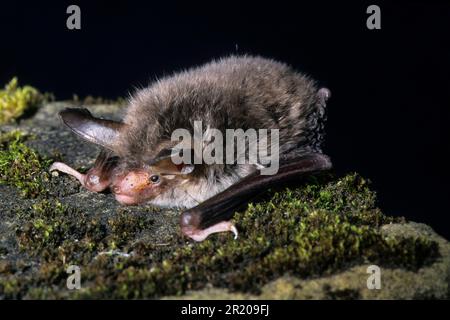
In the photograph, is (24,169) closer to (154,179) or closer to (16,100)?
(154,179)

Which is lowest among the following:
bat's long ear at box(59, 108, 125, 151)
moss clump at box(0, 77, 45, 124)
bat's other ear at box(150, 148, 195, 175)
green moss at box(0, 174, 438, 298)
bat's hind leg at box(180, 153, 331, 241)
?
green moss at box(0, 174, 438, 298)

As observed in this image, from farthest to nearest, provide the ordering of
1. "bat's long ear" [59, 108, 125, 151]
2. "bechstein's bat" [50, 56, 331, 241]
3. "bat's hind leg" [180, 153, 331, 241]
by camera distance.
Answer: "bat's long ear" [59, 108, 125, 151] → "bechstein's bat" [50, 56, 331, 241] → "bat's hind leg" [180, 153, 331, 241]

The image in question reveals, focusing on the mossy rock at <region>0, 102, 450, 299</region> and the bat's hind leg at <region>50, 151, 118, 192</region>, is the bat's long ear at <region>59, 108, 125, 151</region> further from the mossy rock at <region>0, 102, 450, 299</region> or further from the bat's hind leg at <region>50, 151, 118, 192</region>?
the mossy rock at <region>0, 102, 450, 299</region>

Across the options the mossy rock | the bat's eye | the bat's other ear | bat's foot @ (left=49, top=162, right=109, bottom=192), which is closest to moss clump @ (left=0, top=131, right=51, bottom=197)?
the mossy rock

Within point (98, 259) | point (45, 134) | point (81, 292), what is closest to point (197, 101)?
point (98, 259)

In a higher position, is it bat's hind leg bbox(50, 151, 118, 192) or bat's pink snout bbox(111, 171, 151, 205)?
bat's hind leg bbox(50, 151, 118, 192)

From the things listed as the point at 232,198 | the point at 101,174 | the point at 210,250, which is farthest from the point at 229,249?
the point at 101,174

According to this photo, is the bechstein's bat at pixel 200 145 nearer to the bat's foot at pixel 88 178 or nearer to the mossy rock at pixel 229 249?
the bat's foot at pixel 88 178
